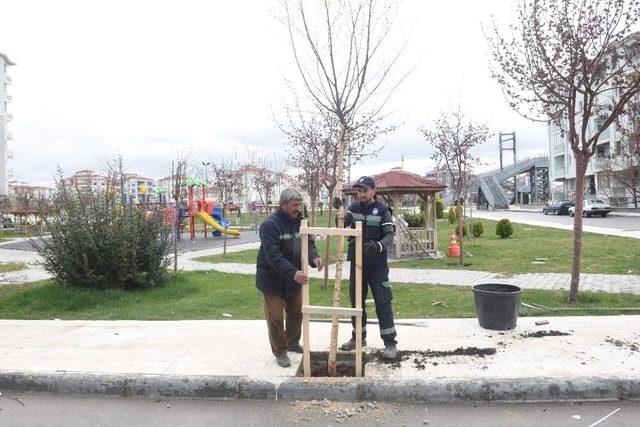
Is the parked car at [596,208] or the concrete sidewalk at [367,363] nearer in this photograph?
the concrete sidewalk at [367,363]

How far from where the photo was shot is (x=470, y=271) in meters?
11.7

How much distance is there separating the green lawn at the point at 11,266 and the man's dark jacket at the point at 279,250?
11599mm

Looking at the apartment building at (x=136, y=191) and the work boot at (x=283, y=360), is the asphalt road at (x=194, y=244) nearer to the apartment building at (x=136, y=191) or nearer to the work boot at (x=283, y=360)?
the apartment building at (x=136, y=191)

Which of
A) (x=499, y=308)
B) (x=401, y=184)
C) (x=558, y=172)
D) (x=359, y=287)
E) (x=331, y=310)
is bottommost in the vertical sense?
(x=499, y=308)

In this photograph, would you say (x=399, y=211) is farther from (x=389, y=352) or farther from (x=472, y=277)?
(x=389, y=352)

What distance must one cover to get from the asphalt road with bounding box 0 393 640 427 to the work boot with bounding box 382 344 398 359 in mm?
763

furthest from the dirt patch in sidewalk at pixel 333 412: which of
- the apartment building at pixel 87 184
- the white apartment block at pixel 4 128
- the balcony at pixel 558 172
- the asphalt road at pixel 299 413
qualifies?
the white apartment block at pixel 4 128

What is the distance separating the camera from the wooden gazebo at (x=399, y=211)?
14453 mm

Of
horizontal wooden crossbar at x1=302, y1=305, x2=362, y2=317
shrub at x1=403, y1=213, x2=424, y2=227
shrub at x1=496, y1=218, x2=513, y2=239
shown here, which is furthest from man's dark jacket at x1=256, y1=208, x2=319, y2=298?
shrub at x1=496, y1=218, x2=513, y2=239

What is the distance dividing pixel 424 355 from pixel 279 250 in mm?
1860

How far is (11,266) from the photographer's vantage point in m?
14.3

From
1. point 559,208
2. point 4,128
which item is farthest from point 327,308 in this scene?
point 4,128

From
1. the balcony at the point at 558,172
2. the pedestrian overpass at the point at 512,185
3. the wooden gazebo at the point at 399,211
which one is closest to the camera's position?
the wooden gazebo at the point at 399,211

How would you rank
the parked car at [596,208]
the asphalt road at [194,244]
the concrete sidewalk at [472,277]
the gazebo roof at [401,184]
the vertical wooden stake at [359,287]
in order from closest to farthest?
1. the vertical wooden stake at [359,287]
2. the concrete sidewalk at [472,277]
3. the gazebo roof at [401,184]
4. the asphalt road at [194,244]
5. the parked car at [596,208]
